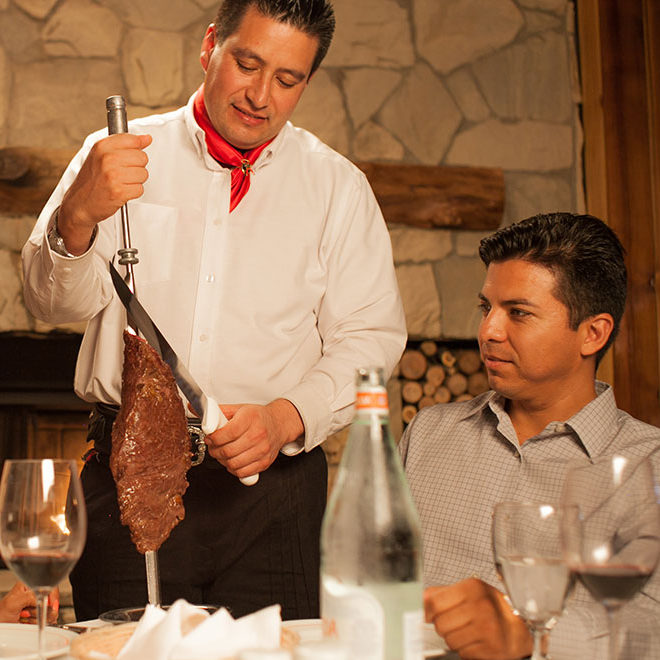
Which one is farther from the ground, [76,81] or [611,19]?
[611,19]

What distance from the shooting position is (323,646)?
663 mm

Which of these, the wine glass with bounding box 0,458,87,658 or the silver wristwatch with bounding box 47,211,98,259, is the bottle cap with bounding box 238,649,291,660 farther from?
the silver wristwatch with bounding box 47,211,98,259

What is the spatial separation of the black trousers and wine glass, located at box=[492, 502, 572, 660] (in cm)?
72

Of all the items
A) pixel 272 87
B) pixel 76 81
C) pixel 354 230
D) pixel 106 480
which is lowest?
pixel 106 480

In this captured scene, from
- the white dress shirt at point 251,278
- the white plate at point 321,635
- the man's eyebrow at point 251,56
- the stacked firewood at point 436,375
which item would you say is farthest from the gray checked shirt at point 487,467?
the stacked firewood at point 436,375

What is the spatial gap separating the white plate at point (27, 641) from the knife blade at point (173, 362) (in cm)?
29

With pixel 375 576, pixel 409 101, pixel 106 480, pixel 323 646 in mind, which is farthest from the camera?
pixel 409 101

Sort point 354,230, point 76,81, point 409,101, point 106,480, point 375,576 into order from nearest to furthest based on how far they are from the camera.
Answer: point 375,576, point 106,480, point 354,230, point 76,81, point 409,101

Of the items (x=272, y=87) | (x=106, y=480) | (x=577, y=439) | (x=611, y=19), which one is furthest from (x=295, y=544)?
(x=611, y=19)

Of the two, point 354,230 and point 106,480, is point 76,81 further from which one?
point 106,480

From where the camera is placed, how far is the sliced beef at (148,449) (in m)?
1.14

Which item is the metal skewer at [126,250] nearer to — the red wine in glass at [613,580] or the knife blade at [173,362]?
the knife blade at [173,362]

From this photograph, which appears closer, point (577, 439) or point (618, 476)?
point (618, 476)

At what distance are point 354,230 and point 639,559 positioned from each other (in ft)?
3.39
